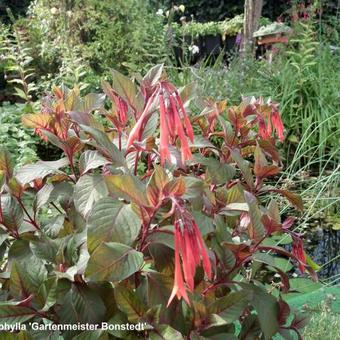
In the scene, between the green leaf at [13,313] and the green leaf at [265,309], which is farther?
the green leaf at [265,309]

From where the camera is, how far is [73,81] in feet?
15.3

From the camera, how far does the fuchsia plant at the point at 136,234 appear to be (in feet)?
3.06

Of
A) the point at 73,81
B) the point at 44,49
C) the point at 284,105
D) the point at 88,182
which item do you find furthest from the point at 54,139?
the point at 44,49

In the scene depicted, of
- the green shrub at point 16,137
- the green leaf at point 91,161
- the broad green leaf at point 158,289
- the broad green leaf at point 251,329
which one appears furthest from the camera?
→ the green shrub at point 16,137

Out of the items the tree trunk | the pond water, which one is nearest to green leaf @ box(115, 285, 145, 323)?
the pond water

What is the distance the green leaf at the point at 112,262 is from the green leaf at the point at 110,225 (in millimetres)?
14

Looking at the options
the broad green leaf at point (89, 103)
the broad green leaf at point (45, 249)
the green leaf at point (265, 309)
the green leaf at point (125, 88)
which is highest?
the green leaf at point (125, 88)

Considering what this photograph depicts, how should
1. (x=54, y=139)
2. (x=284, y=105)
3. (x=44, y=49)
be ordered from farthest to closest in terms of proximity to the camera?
(x=44, y=49), (x=284, y=105), (x=54, y=139)

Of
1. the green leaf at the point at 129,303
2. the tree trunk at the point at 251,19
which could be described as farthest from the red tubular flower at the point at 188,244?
the tree trunk at the point at 251,19

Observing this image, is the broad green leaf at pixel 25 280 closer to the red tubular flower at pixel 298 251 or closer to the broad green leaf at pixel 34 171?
the broad green leaf at pixel 34 171

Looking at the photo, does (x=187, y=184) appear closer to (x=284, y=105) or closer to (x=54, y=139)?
(x=54, y=139)

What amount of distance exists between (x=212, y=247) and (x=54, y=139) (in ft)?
1.28

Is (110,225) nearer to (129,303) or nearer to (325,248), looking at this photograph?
(129,303)

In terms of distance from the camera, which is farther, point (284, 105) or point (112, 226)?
point (284, 105)
